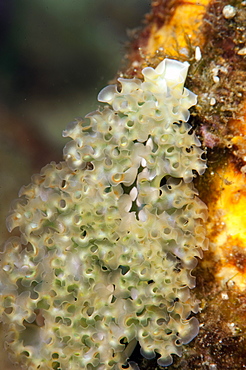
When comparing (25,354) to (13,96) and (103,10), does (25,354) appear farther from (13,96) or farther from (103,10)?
(103,10)

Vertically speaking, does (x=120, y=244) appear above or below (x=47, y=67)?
below

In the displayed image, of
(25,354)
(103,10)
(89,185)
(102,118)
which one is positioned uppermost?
(103,10)

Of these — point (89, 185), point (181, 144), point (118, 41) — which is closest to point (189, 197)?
point (181, 144)

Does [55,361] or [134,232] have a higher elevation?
[134,232]

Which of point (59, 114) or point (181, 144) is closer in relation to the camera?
point (181, 144)

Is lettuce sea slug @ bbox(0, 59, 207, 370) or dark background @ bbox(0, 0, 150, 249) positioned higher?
dark background @ bbox(0, 0, 150, 249)

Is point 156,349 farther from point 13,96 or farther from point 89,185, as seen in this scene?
point 13,96

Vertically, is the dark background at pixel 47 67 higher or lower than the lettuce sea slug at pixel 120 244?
higher
